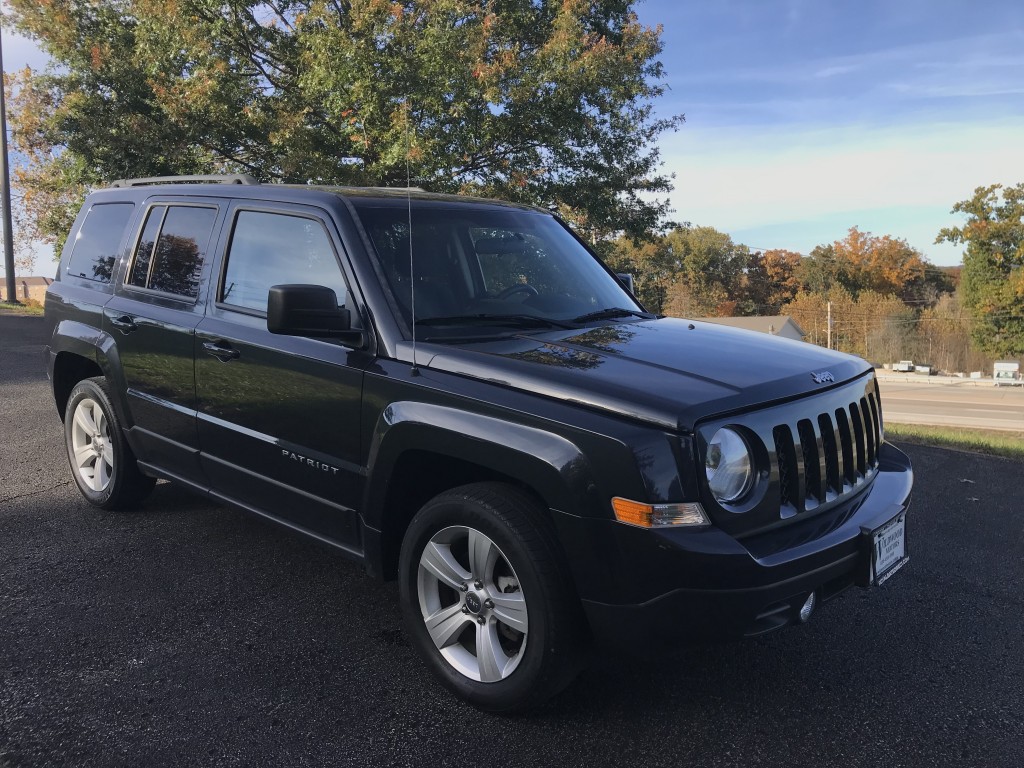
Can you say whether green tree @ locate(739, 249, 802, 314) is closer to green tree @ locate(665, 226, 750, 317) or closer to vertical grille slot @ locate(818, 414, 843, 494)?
green tree @ locate(665, 226, 750, 317)

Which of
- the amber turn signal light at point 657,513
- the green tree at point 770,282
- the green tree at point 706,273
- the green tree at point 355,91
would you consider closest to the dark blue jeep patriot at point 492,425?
the amber turn signal light at point 657,513

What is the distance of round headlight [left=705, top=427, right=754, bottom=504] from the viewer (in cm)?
254

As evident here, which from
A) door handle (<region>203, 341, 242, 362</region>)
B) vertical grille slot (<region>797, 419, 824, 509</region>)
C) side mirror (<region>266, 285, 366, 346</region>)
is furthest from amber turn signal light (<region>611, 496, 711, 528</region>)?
door handle (<region>203, 341, 242, 362</region>)

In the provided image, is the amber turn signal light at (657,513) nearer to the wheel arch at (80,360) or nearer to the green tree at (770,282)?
the wheel arch at (80,360)

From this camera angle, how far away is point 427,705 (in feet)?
9.57

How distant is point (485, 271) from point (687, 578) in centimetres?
188

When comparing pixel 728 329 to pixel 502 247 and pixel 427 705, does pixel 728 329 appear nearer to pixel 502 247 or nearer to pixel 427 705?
pixel 502 247

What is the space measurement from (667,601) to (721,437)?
21.3 inches

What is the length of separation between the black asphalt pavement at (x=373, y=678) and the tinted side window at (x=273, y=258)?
4.68 feet

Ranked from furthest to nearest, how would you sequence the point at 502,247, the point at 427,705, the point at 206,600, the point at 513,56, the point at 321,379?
the point at 513,56 → the point at 502,247 → the point at 206,600 → the point at 321,379 → the point at 427,705

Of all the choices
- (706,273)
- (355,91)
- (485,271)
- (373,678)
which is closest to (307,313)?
(485,271)

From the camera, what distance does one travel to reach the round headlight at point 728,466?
A: 8.32 feet

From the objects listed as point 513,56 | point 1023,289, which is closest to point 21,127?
point 513,56

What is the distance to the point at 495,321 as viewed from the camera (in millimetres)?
3459
